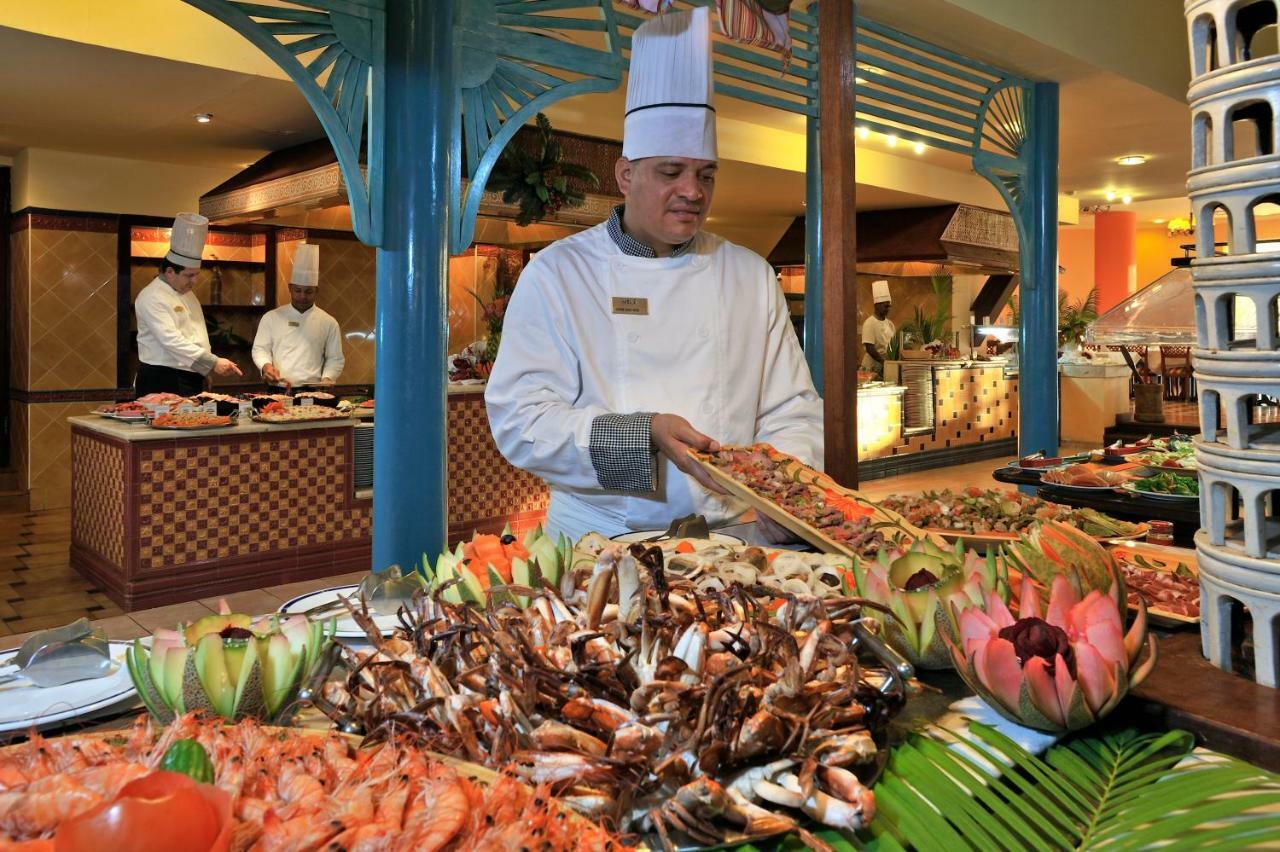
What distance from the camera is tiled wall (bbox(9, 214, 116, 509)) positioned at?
9.04 m

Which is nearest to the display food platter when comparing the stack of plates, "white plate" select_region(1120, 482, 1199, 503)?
"white plate" select_region(1120, 482, 1199, 503)

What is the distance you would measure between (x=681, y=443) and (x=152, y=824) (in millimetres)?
1639

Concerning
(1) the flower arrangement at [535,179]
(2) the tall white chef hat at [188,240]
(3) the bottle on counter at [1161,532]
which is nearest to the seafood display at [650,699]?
(3) the bottle on counter at [1161,532]

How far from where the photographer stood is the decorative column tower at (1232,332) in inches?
45.0

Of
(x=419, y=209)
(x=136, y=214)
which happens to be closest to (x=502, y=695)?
(x=419, y=209)

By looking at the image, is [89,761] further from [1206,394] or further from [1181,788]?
[1206,394]

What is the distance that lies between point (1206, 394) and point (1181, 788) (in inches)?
20.4

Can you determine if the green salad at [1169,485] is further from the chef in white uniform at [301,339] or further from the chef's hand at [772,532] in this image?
the chef in white uniform at [301,339]

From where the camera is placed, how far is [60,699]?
1.10m

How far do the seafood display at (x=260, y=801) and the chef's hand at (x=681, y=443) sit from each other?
54.2 inches

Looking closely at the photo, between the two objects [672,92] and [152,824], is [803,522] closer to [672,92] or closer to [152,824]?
[672,92]

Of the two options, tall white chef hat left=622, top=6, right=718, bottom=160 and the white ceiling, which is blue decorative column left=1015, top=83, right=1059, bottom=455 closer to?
the white ceiling

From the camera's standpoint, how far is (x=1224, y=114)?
120cm

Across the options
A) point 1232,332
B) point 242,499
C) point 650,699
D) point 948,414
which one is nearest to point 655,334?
point 1232,332
